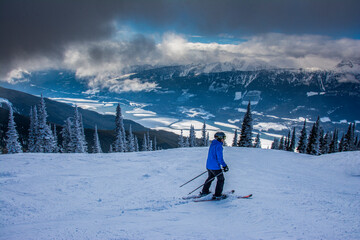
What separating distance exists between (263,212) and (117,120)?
45927 millimetres

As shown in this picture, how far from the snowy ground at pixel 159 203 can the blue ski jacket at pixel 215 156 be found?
131 centimetres

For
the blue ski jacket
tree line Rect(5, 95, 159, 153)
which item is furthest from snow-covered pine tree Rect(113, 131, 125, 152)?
the blue ski jacket

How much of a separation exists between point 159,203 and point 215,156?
265cm

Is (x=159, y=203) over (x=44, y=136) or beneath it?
over

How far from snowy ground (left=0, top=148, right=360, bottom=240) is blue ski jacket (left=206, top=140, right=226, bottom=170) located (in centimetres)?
131

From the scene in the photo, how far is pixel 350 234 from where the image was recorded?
4.91 metres

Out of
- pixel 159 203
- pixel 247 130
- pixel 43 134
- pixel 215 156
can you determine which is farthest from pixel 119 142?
pixel 215 156

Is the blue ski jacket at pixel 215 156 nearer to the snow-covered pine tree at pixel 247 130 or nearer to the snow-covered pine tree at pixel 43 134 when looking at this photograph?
the snow-covered pine tree at pixel 247 130

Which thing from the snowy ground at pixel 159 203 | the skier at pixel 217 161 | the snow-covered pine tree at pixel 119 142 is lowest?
the snow-covered pine tree at pixel 119 142

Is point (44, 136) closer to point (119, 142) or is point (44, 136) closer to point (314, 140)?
point (119, 142)

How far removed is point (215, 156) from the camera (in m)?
7.56

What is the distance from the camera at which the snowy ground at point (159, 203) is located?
5102 millimetres

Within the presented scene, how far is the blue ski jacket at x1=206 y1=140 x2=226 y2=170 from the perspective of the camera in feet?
24.1

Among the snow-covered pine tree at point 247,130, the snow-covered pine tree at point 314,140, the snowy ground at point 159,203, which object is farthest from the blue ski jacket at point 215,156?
the snow-covered pine tree at point 314,140
